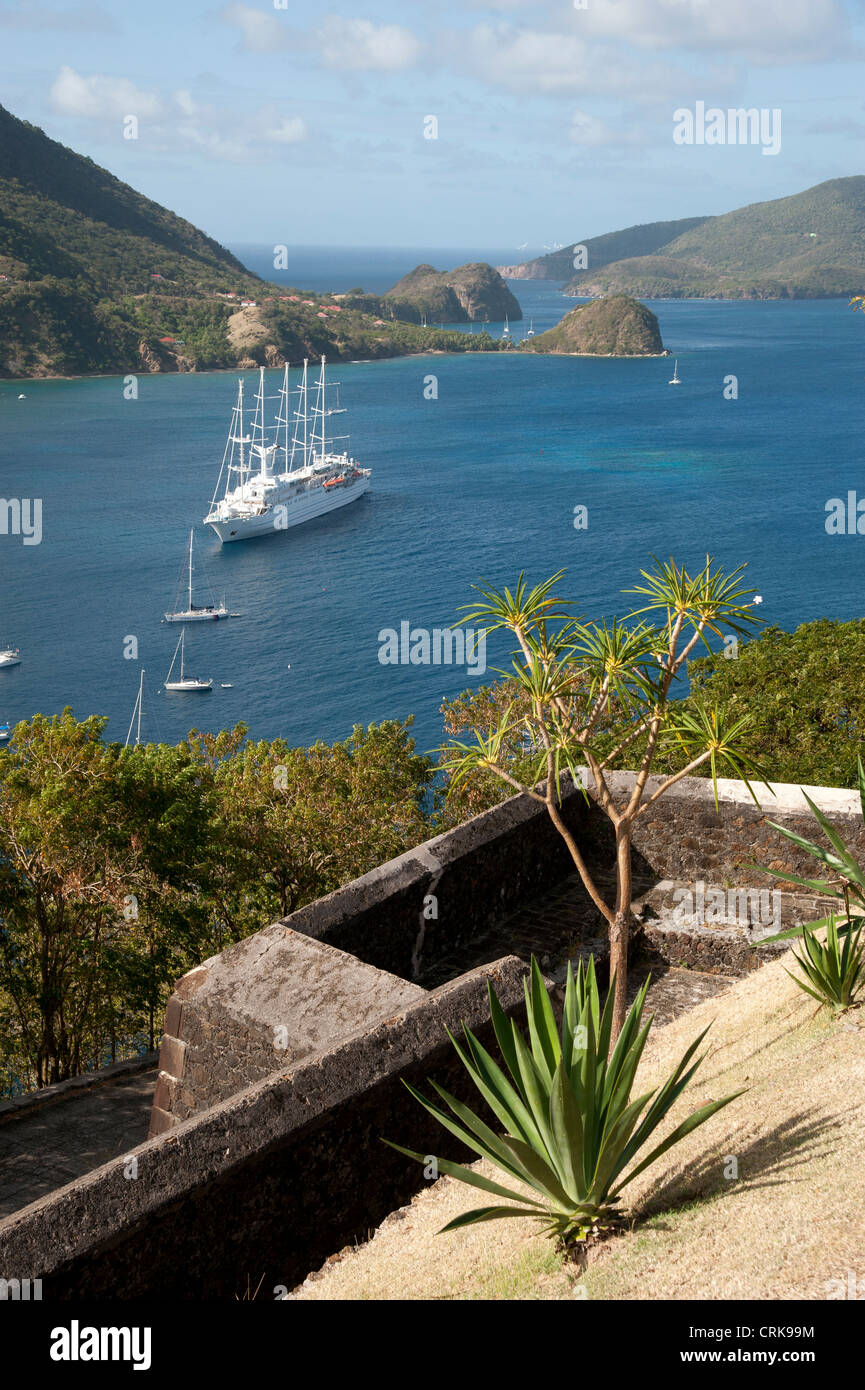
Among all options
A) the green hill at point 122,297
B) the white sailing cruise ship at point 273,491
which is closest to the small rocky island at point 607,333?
the green hill at point 122,297

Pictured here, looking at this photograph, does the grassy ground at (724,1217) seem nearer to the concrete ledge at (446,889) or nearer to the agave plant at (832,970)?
the agave plant at (832,970)

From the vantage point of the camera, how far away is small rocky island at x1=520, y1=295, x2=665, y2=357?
149375 mm

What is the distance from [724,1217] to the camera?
404cm

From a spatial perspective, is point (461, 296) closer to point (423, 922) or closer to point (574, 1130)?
point (423, 922)

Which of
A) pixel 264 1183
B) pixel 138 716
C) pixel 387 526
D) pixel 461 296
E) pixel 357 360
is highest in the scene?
pixel 461 296

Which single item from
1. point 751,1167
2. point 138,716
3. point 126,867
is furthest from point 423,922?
point 138,716

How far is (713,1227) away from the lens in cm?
399

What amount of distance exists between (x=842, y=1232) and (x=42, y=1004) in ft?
36.7

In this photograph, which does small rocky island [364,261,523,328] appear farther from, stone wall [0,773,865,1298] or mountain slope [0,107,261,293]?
stone wall [0,773,865,1298]

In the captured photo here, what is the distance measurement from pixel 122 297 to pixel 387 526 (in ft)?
259

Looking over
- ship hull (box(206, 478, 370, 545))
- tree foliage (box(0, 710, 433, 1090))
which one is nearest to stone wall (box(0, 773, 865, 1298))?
tree foliage (box(0, 710, 433, 1090))

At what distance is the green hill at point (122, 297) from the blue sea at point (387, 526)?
475 cm

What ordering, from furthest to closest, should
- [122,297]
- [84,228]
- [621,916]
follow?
[84,228]
[122,297]
[621,916]

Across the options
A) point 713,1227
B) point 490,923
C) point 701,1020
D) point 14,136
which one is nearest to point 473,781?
point 490,923
